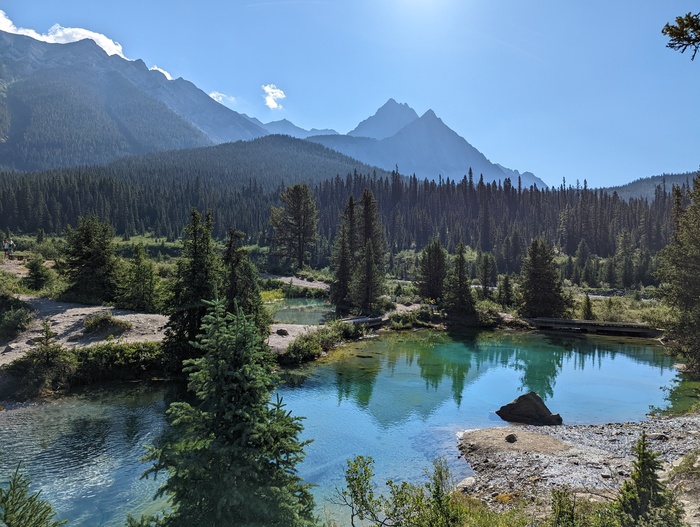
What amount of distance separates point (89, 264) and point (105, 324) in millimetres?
8657

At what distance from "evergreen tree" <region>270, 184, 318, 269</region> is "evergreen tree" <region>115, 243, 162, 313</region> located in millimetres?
43702

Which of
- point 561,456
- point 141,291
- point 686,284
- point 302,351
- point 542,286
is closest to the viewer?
point 561,456

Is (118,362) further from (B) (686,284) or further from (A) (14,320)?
(B) (686,284)

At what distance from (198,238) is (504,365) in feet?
77.6

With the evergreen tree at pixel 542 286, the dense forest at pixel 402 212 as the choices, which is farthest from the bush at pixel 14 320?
the dense forest at pixel 402 212

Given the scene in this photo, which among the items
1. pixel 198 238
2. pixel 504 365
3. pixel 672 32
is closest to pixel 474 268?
pixel 504 365

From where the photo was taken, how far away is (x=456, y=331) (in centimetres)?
4362

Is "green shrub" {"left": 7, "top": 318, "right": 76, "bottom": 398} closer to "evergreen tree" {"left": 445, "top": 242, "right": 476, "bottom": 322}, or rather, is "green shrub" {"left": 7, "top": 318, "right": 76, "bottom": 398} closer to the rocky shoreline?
Answer: the rocky shoreline

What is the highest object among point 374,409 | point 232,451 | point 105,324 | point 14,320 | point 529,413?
point 232,451

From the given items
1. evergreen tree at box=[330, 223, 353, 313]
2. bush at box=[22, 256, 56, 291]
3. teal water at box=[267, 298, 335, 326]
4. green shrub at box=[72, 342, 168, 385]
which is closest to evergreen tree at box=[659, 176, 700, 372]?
teal water at box=[267, 298, 335, 326]

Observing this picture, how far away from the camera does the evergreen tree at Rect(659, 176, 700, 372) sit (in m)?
22.9

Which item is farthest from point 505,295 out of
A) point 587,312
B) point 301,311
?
point 301,311

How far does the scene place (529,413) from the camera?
21.2m

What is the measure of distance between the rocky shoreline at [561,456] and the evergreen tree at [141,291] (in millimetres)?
23561
